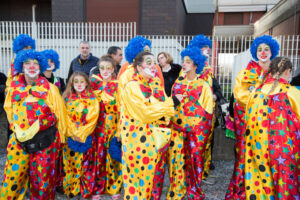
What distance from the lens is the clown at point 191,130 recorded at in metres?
3.57

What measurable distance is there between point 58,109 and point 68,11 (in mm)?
9813

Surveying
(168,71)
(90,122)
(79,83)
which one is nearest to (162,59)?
(168,71)

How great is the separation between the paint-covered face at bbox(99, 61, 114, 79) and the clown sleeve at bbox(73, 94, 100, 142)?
38 centimetres

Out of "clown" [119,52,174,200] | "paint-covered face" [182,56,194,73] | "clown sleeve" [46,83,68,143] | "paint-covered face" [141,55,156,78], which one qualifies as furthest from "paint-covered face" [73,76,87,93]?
"paint-covered face" [182,56,194,73]

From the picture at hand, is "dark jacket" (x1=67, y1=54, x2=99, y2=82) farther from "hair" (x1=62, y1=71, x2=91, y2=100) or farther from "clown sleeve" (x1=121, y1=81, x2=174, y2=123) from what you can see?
"clown sleeve" (x1=121, y1=81, x2=174, y2=123)

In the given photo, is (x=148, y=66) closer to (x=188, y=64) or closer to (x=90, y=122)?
(x=188, y=64)

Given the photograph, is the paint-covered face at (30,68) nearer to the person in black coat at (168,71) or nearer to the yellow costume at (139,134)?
the yellow costume at (139,134)

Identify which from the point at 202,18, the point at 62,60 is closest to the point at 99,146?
the point at 62,60

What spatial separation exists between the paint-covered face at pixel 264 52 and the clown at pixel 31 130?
102 inches

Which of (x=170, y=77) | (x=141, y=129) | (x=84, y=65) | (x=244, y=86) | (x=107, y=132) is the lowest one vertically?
(x=107, y=132)

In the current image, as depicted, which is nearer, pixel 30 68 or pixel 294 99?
pixel 294 99

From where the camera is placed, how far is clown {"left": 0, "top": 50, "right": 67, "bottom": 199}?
3.13 metres

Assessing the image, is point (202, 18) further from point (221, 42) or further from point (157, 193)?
point (157, 193)

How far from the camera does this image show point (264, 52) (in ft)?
11.8
